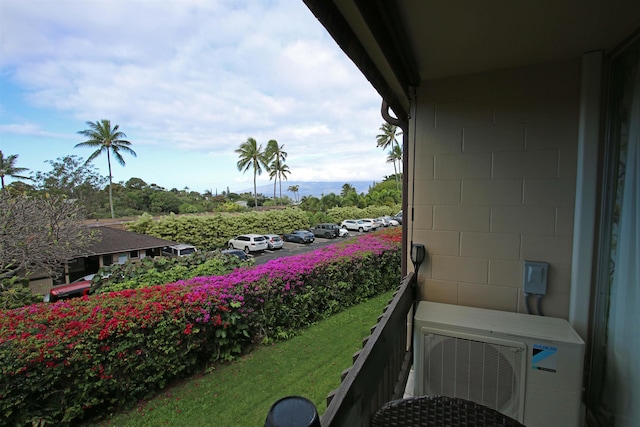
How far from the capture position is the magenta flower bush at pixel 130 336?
8.21 ft

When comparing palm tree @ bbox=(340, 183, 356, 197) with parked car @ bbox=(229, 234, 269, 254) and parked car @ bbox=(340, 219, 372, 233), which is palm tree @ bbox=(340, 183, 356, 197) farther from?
parked car @ bbox=(229, 234, 269, 254)

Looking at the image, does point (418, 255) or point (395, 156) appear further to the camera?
point (395, 156)

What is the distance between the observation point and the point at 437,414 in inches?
31.4

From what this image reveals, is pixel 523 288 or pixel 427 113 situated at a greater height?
pixel 427 113

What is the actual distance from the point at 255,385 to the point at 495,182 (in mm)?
3361

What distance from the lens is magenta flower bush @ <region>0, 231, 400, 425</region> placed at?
2504 millimetres

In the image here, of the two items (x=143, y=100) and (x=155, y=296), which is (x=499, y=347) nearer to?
(x=155, y=296)

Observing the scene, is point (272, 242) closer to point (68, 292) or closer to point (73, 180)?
point (68, 292)

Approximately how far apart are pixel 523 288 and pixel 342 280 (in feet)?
13.0

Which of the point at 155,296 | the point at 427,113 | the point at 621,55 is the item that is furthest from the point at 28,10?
the point at 621,55

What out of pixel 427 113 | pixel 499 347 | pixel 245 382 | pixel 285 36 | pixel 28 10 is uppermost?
pixel 28 10

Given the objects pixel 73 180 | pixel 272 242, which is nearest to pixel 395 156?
pixel 272 242

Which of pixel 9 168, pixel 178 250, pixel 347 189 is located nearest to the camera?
pixel 178 250

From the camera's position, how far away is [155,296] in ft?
11.3
